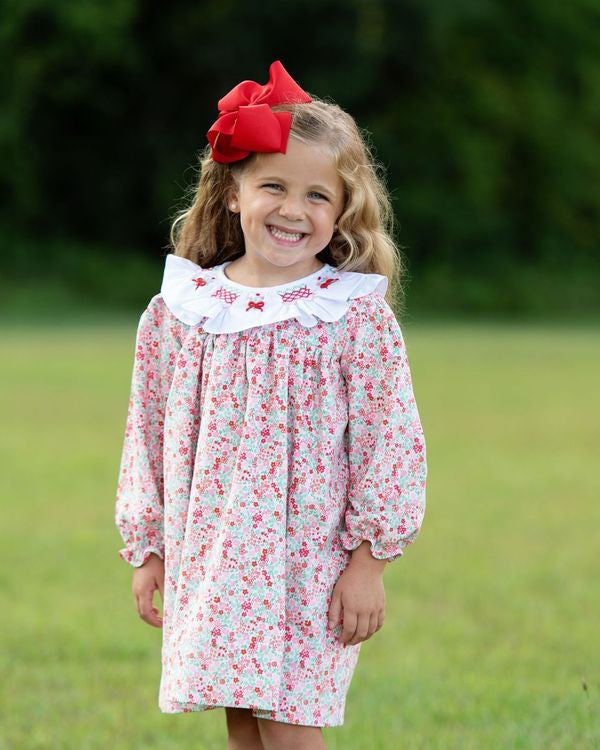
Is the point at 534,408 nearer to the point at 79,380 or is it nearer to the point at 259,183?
the point at 79,380

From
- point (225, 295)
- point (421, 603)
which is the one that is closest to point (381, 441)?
point (225, 295)

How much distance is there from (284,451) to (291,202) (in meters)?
0.52

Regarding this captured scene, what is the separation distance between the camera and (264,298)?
2.93m

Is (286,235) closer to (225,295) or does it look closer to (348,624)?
(225,295)

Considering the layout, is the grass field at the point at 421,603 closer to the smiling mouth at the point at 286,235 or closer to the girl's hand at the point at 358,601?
the girl's hand at the point at 358,601

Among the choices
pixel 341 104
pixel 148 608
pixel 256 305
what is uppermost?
pixel 341 104

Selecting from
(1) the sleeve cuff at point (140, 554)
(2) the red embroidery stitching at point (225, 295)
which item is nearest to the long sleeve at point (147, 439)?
(1) the sleeve cuff at point (140, 554)

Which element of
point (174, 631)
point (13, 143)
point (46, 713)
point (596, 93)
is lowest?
point (46, 713)

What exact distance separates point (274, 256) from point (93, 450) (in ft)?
24.5

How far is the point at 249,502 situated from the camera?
2793 millimetres

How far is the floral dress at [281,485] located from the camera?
279 cm

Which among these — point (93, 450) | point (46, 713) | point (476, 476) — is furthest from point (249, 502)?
point (93, 450)

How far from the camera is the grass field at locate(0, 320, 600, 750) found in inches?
161

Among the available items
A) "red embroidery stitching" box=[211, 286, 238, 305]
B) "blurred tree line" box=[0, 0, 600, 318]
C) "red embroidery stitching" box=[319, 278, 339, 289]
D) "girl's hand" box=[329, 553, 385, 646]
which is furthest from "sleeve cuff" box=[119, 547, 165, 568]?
"blurred tree line" box=[0, 0, 600, 318]
